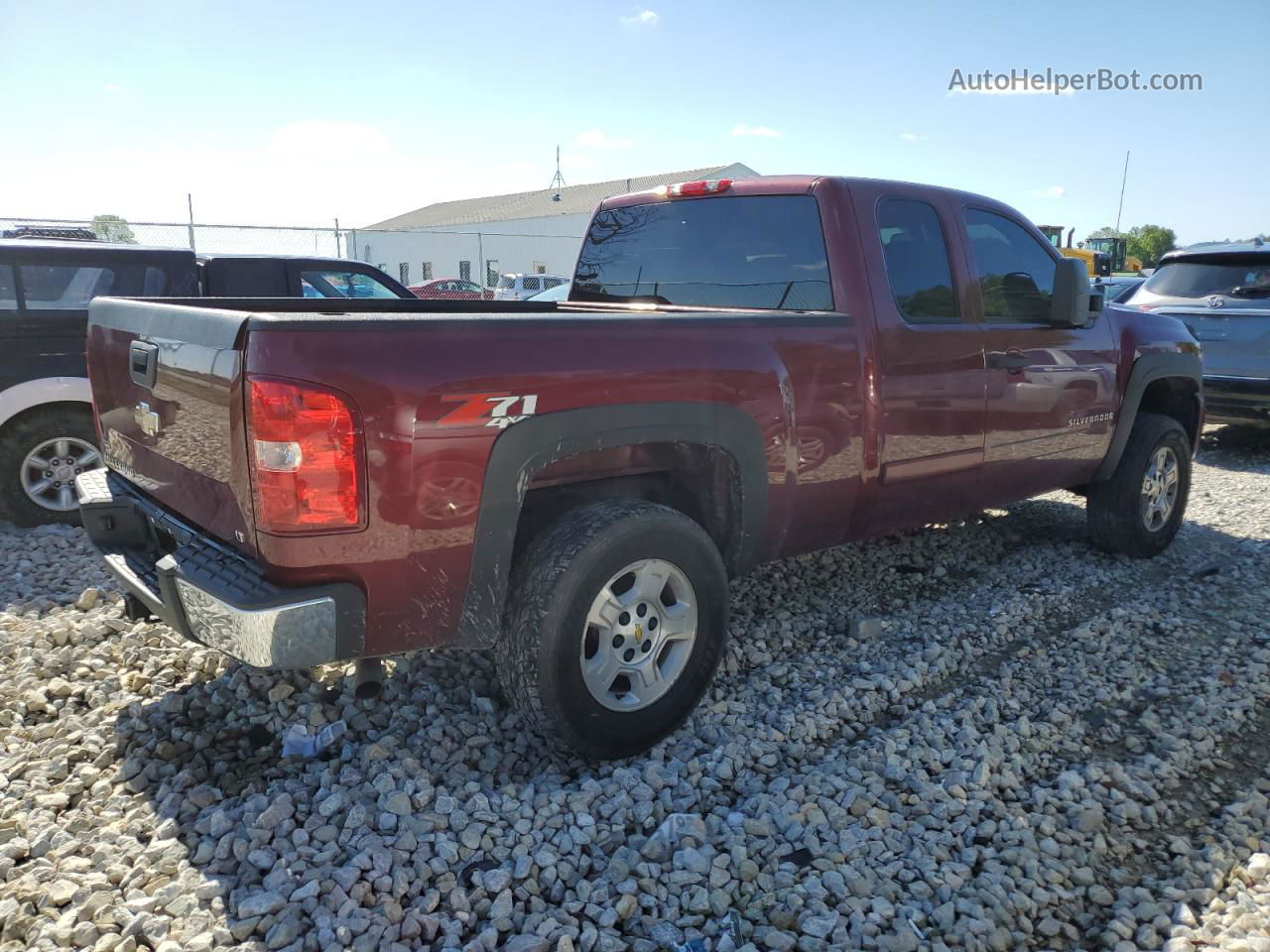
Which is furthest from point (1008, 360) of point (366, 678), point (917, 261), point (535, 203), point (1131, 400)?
point (535, 203)

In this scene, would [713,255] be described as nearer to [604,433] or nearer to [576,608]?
[604,433]

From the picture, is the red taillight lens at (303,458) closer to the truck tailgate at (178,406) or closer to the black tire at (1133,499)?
the truck tailgate at (178,406)

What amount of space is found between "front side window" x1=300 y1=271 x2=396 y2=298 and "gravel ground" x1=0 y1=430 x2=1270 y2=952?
11.5ft

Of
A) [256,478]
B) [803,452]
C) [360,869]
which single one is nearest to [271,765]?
[360,869]

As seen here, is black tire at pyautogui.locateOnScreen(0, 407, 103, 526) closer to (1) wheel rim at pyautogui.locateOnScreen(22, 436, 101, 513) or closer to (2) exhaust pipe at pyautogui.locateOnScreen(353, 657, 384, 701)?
(1) wheel rim at pyautogui.locateOnScreen(22, 436, 101, 513)

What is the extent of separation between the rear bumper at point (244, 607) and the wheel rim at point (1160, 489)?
459 centimetres

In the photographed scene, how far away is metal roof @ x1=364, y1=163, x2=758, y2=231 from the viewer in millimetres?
36525

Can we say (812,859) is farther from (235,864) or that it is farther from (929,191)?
(929,191)

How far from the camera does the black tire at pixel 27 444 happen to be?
18.6 feet

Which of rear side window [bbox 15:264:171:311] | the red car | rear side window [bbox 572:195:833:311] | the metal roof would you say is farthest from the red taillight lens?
the metal roof

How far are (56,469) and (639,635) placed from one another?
15.0 ft

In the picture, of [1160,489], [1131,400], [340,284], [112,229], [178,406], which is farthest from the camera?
[112,229]

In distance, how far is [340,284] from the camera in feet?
24.7

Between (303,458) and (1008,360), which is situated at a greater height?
(1008,360)
